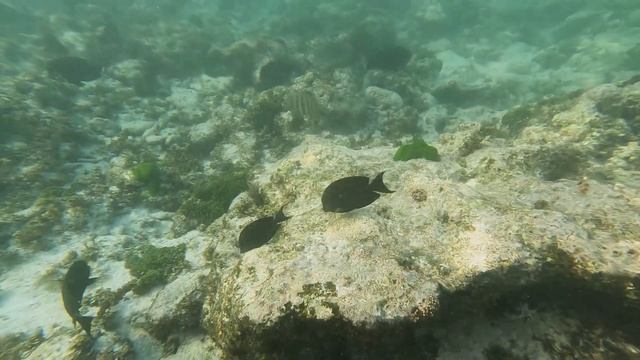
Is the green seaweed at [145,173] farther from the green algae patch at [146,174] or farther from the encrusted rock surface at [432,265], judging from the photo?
the encrusted rock surface at [432,265]

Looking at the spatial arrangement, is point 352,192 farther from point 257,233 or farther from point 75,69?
point 75,69

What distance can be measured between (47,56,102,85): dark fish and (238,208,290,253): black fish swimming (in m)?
9.04

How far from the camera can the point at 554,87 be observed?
13.4m

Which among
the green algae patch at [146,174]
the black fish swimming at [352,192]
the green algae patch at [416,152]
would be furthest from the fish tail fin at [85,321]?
the green algae patch at [416,152]

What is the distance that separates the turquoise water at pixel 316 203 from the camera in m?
3.40

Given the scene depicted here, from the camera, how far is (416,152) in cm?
620

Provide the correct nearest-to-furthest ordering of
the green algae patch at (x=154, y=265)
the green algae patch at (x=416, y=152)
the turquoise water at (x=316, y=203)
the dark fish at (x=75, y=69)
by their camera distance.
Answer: the turquoise water at (x=316, y=203) < the green algae patch at (x=154, y=265) < the green algae patch at (x=416, y=152) < the dark fish at (x=75, y=69)

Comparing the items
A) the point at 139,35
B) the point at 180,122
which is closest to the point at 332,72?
the point at 180,122

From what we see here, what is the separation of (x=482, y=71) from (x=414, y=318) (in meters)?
14.9

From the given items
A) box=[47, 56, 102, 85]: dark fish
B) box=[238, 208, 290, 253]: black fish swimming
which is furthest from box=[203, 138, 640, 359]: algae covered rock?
box=[47, 56, 102, 85]: dark fish

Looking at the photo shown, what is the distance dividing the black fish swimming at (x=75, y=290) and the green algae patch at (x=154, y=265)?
969mm

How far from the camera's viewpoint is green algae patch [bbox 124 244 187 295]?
5824mm

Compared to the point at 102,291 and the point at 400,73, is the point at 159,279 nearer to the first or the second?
the point at 102,291

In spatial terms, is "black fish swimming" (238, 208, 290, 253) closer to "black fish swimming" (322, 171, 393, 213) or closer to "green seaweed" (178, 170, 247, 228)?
"black fish swimming" (322, 171, 393, 213)
